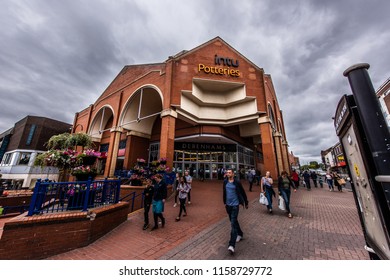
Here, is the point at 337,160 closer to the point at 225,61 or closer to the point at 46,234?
the point at 225,61

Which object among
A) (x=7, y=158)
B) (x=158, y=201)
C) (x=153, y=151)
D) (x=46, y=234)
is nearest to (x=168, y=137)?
(x=158, y=201)

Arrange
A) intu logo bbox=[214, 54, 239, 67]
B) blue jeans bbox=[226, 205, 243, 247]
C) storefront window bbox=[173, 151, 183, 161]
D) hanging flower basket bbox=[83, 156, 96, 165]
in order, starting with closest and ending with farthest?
blue jeans bbox=[226, 205, 243, 247], hanging flower basket bbox=[83, 156, 96, 165], intu logo bbox=[214, 54, 239, 67], storefront window bbox=[173, 151, 183, 161]

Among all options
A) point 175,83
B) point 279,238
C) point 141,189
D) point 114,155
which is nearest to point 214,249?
point 279,238

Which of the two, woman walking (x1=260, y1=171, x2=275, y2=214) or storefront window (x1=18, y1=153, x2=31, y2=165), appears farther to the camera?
storefront window (x1=18, y1=153, x2=31, y2=165)

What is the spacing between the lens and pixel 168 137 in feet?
40.6

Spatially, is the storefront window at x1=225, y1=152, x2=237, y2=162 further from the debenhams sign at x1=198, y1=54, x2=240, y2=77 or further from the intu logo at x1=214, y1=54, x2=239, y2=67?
the intu logo at x1=214, y1=54, x2=239, y2=67

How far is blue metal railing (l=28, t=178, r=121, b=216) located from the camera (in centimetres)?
375

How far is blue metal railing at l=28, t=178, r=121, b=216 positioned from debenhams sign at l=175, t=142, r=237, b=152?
13832 mm

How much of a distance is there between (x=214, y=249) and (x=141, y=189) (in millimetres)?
6485

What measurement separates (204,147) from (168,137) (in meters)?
8.01

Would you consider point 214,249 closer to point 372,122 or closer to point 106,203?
point 372,122

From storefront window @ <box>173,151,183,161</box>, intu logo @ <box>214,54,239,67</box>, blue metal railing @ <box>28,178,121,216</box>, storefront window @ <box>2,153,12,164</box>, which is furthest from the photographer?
storefront window @ <box>2,153,12,164</box>

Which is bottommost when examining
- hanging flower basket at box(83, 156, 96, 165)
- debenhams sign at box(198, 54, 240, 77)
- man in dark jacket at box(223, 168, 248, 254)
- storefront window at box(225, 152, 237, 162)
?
man in dark jacket at box(223, 168, 248, 254)

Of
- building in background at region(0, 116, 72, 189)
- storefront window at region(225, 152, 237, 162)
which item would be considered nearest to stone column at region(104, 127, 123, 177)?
building in background at region(0, 116, 72, 189)
